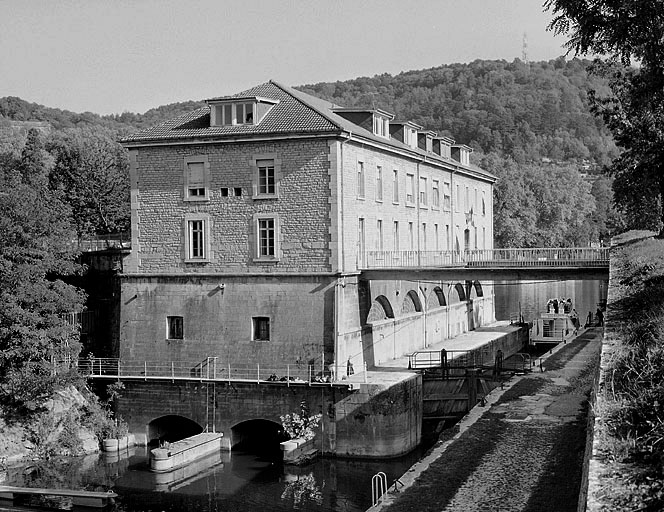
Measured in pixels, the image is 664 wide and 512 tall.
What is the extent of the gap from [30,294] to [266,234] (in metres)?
8.69

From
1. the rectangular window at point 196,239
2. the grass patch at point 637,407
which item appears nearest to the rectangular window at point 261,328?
the rectangular window at point 196,239

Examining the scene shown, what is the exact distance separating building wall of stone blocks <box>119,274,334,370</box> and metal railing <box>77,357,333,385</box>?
145 mm

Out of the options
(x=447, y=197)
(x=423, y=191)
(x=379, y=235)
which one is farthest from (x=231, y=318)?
(x=447, y=197)

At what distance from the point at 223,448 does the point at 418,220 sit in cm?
1599

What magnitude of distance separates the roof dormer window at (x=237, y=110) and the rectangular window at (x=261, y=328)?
291 inches

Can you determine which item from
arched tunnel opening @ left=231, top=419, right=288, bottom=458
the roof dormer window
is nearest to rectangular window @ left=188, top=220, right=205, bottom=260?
the roof dormer window

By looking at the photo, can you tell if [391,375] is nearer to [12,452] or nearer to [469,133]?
[12,452]

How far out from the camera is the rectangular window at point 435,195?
46.7 metres

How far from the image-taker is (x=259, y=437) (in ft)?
115

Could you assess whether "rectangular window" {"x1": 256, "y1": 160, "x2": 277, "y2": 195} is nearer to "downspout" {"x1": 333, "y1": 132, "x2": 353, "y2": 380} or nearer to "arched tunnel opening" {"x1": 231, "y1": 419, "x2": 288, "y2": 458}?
"downspout" {"x1": 333, "y1": 132, "x2": 353, "y2": 380}

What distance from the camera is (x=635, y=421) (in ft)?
26.9

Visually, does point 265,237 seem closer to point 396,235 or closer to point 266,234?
point 266,234

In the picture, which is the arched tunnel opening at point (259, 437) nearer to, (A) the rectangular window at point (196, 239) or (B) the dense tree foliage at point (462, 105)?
(A) the rectangular window at point (196, 239)

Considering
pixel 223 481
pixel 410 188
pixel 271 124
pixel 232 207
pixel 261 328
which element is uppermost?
pixel 271 124
